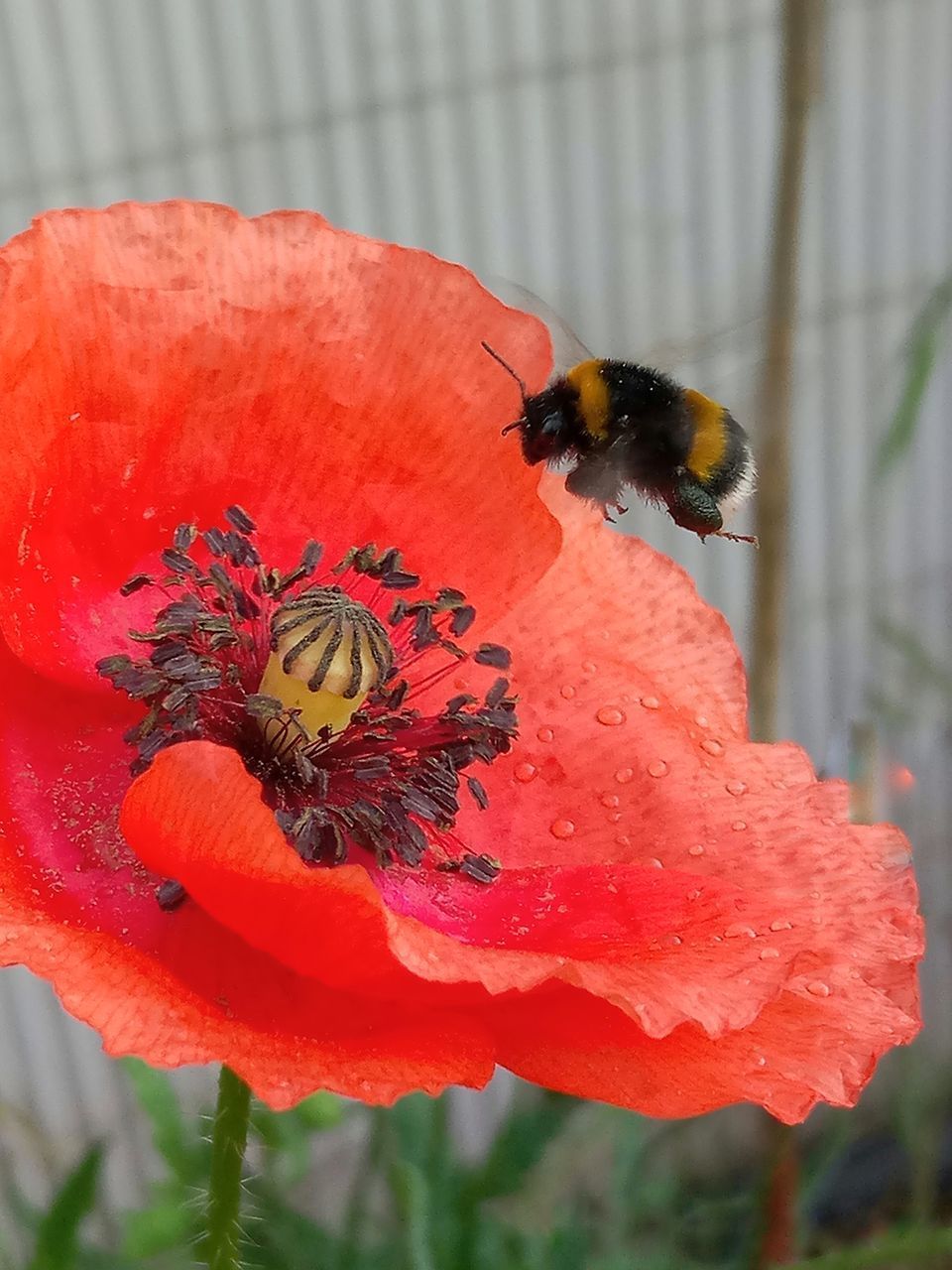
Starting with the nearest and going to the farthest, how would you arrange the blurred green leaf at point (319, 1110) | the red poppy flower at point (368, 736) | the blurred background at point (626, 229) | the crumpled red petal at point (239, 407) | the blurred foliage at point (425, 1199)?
the red poppy flower at point (368, 736) → the crumpled red petal at point (239, 407) → the blurred foliage at point (425, 1199) → the blurred green leaf at point (319, 1110) → the blurred background at point (626, 229)

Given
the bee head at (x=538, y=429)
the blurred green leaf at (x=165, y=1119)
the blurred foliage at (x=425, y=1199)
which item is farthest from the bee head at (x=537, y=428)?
the blurred green leaf at (x=165, y=1119)

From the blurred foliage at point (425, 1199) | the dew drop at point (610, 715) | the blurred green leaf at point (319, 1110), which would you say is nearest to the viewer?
the dew drop at point (610, 715)

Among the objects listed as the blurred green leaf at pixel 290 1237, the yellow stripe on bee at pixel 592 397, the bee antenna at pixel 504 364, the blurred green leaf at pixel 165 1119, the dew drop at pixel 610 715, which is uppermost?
the bee antenna at pixel 504 364

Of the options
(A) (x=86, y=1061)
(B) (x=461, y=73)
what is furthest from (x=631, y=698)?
(A) (x=86, y=1061)

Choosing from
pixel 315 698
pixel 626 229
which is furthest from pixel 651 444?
pixel 626 229

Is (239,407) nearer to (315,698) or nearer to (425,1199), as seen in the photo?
(315,698)

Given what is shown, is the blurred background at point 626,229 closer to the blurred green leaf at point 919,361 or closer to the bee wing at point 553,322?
the blurred green leaf at point 919,361
